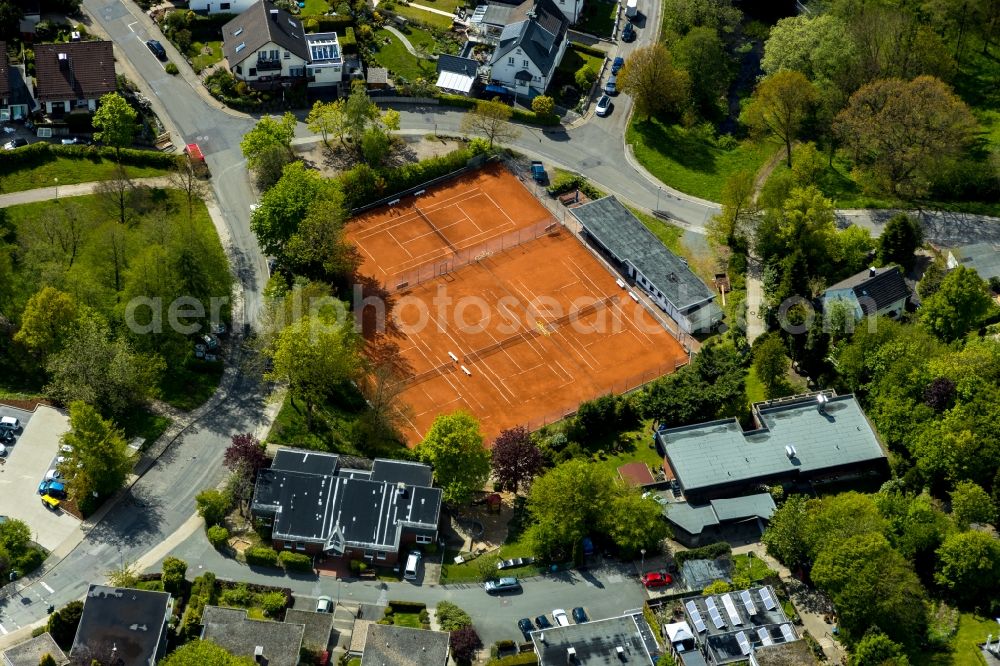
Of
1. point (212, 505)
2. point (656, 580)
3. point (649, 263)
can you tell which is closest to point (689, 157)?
point (649, 263)

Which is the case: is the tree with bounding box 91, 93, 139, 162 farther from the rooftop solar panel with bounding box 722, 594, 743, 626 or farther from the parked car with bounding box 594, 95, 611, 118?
the rooftop solar panel with bounding box 722, 594, 743, 626

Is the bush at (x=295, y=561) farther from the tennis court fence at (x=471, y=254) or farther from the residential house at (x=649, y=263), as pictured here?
the residential house at (x=649, y=263)

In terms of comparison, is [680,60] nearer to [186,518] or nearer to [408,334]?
[408,334]

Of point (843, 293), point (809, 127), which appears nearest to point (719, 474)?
point (843, 293)

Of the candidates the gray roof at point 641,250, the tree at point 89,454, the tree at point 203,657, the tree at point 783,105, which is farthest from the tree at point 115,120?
the tree at point 783,105

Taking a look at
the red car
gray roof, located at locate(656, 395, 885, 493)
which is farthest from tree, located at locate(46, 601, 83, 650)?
gray roof, located at locate(656, 395, 885, 493)

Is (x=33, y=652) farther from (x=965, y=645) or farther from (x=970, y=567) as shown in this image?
(x=970, y=567)

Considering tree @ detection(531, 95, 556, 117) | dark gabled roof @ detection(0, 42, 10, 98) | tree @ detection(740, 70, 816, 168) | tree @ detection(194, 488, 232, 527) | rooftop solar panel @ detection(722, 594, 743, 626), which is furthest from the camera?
tree @ detection(531, 95, 556, 117)
